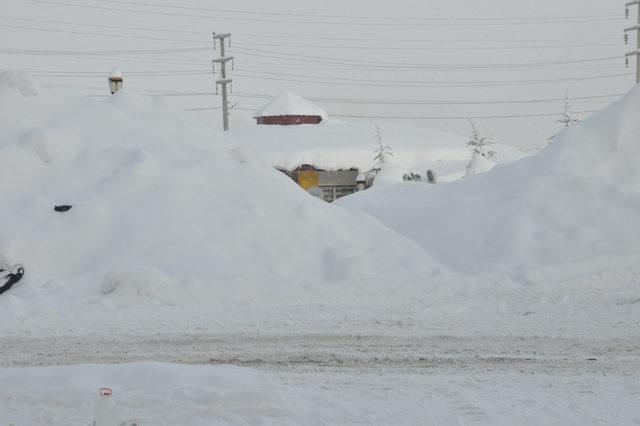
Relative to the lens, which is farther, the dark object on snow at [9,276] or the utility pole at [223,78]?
the utility pole at [223,78]

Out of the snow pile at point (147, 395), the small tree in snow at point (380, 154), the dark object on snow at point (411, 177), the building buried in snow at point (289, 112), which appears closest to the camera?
the snow pile at point (147, 395)

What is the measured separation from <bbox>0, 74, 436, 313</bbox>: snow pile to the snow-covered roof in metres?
47.9

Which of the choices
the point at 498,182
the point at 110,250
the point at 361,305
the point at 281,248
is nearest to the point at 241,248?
the point at 281,248

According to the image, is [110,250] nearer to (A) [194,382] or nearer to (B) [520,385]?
(A) [194,382]

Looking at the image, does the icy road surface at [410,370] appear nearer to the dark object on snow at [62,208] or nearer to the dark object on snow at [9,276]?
the dark object on snow at [9,276]

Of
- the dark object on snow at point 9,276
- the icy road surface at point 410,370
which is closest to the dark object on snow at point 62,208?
the dark object on snow at point 9,276

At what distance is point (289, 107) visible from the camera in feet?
214

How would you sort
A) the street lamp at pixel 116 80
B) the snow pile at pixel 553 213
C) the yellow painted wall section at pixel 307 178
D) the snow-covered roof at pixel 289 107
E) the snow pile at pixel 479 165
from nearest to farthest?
the snow pile at pixel 553 213 < the street lamp at pixel 116 80 < the snow pile at pixel 479 165 < the yellow painted wall section at pixel 307 178 < the snow-covered roof at pixel 289 107

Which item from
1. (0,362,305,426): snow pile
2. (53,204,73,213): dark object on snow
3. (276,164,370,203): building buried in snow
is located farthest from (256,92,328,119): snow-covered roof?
(0,362,305,426): snow pile

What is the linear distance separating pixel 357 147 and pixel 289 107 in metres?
13.2

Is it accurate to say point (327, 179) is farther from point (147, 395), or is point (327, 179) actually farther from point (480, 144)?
point (147, 395)

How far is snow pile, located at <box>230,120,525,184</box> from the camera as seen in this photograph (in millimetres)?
51062

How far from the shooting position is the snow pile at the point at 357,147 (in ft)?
168

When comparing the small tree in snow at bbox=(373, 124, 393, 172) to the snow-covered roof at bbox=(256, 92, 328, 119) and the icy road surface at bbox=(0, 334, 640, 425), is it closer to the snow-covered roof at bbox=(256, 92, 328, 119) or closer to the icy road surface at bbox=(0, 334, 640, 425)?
the snow-covered roof at bbox=(256, 92, 328, 119)
